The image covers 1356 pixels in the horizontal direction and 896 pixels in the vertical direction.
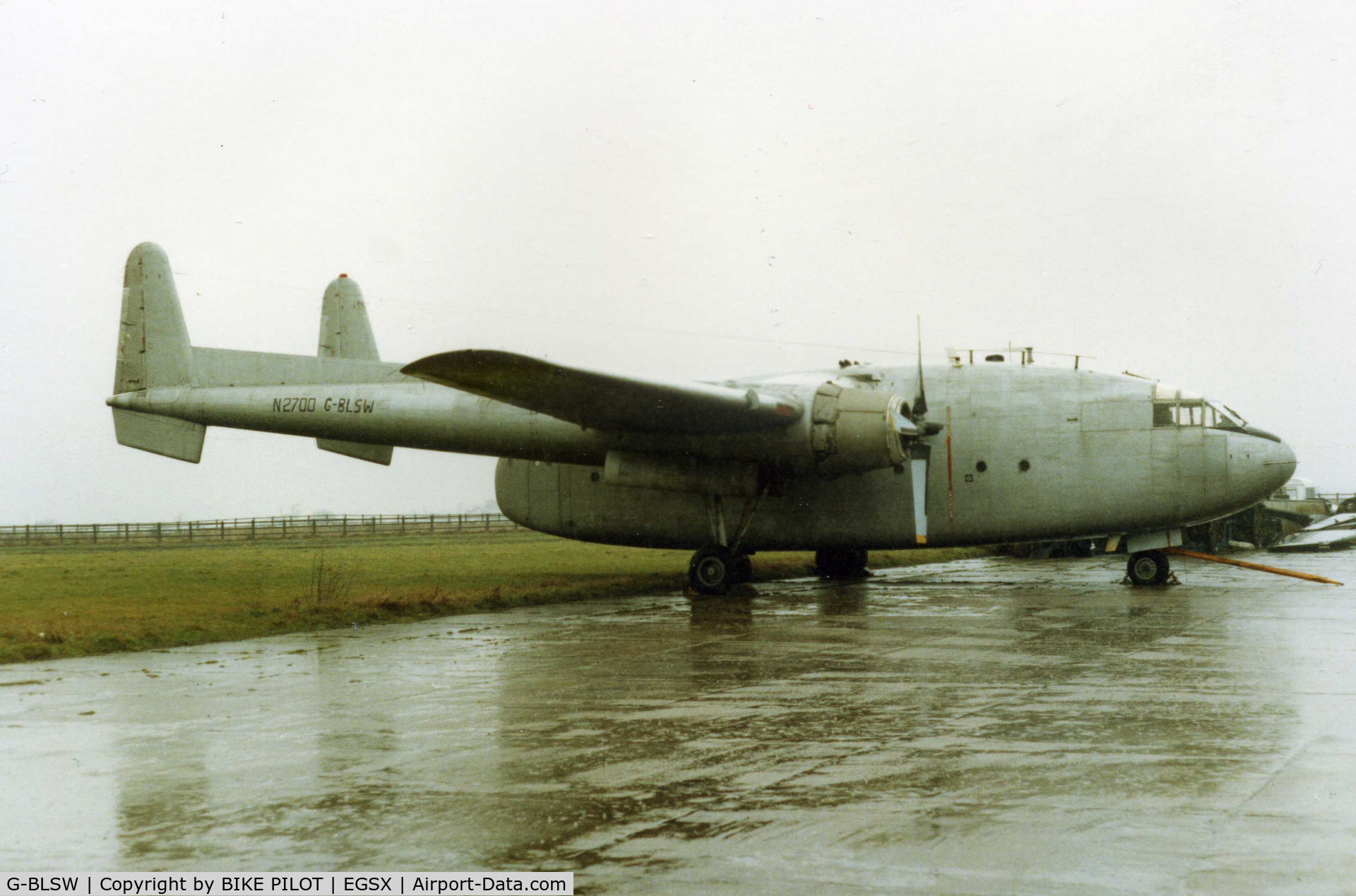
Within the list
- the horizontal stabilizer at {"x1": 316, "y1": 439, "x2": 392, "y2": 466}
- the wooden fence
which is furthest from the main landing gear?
the wooden fence

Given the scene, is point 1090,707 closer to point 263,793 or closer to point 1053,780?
point 1053,780

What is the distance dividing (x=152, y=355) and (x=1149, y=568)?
725 inches

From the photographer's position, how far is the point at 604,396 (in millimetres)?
16969

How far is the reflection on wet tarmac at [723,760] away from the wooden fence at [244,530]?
1356 inches

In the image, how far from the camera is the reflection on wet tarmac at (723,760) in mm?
4699

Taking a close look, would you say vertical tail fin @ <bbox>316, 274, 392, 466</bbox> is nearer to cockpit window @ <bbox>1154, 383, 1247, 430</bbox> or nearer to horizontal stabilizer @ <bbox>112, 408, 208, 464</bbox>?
horizontal stabilizer @ <bbox>112, 408, 208, 464</bbox>

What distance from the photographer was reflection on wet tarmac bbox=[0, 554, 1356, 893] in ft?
15.4

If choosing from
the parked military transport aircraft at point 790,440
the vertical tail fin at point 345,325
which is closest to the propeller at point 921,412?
the parked military transport aircraft at point 790,440

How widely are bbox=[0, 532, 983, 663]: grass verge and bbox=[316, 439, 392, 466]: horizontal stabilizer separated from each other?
89.7 inches

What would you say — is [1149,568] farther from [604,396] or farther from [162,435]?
[162,435]

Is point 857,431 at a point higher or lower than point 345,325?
lower

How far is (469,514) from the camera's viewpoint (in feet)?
207

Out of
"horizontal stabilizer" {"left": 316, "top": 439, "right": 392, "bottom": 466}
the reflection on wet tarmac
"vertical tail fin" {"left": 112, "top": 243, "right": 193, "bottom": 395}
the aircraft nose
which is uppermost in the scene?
"vertical tail fin" {"left": 112, "top": 243, "right": 193, "bottom": 395}

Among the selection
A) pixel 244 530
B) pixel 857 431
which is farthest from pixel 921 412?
pixel 244 530
